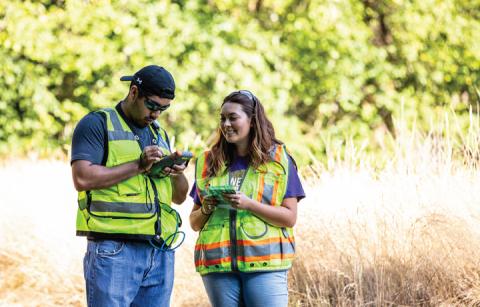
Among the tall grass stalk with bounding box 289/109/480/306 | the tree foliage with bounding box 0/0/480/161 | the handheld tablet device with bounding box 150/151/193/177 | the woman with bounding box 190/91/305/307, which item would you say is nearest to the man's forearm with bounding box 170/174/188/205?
the woman with bounding box 190/91/305/307

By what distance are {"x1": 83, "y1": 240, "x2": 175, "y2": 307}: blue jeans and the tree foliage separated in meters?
9.16

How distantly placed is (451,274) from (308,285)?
120 cm

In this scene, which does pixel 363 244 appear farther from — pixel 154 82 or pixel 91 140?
pixel 91 140

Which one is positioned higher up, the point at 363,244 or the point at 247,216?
the point at 247,216

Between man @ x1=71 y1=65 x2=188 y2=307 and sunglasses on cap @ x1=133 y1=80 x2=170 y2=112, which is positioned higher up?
sunglasses on cap @ x1=133 y1=80 x2=170 y2=112

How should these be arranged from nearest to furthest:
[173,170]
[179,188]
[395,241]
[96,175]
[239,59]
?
1. [96,175]
2. [173,170]
3. [179,188]
4. [395,241]
5. [239,59]

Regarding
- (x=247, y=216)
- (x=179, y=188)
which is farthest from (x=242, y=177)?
(x=179, y=188)

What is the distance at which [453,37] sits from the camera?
41.9 ft

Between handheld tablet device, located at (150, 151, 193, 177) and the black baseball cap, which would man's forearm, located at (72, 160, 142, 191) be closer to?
handheld tablet device, located at (150, 151, 193, 177)

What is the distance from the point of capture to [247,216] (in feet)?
8.68

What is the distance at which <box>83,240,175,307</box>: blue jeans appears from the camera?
244cm

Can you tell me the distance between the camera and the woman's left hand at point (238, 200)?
2.49 meters

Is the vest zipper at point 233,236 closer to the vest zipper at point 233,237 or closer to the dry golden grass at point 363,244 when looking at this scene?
the vest zipper at point 233,237

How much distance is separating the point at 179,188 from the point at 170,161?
422 millimetres
